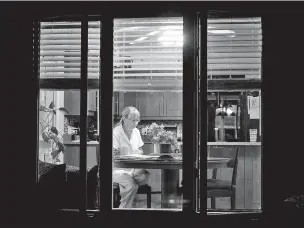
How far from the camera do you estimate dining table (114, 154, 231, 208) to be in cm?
482

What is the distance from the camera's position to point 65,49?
4262 mm

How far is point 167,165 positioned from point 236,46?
148 cm

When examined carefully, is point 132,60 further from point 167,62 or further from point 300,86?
point 300,86

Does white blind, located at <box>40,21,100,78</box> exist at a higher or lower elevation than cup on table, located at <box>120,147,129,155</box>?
higher

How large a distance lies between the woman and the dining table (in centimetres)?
44

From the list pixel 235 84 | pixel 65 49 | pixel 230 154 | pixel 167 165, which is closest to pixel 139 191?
pixel 167 165

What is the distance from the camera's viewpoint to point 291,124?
385 cm

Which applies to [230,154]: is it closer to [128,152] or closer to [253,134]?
[128,152]

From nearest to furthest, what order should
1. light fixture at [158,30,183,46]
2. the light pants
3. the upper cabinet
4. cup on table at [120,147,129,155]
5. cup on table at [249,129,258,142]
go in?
light fixture at [158,30,183,46] → the light pants → cup on table at [120,147,129,155] → cup on table at [249,129,258,142] → the upper cabinet

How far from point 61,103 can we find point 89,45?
3322mm

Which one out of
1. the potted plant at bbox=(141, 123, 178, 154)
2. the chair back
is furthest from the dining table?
the chair back

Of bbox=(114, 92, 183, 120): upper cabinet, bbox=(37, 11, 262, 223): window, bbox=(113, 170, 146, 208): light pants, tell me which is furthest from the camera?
bbox=(114, 92, 183, 120): upper cabinet

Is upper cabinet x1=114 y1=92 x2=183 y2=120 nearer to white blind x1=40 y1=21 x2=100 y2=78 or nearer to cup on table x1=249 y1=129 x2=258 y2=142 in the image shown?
cup on table x1=249 y1=129 x2=258 y2=142

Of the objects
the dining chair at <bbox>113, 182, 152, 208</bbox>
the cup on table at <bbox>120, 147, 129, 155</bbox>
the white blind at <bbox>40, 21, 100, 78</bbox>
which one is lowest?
the dining chair at <bbox>113, 182, 152, 208</bbox>
